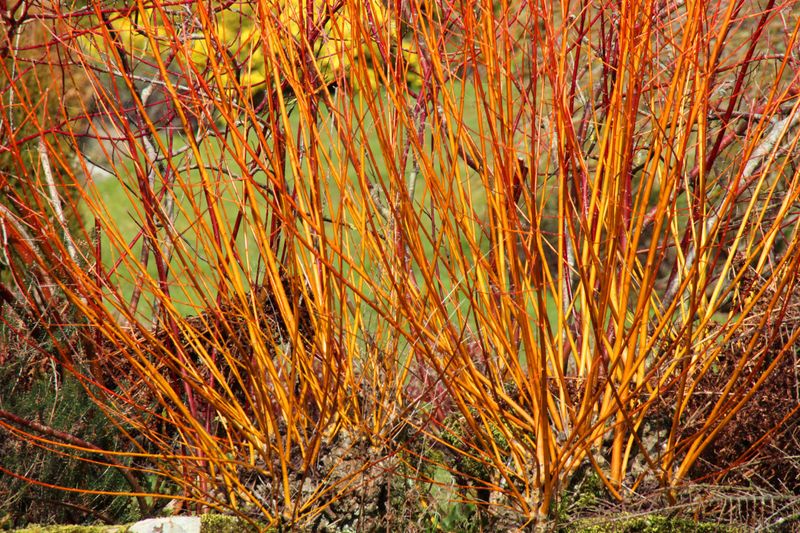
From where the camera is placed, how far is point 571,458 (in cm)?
250

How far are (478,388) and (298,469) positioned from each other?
0.79 m

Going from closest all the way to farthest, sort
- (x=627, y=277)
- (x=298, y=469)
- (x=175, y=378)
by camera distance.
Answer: (x=627, y=277), (x=298, y=469), (x=175, y=378)

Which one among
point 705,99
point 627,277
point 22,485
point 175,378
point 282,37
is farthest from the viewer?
point 175,378

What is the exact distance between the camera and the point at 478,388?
2291mm

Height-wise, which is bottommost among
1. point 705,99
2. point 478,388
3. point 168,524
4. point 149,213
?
point 168,524

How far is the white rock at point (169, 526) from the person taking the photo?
98.6 inches

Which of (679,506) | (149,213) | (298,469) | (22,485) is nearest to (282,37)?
(149,213)

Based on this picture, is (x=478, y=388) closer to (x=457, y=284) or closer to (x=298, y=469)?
(x=457, y=284)

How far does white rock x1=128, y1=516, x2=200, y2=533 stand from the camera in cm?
250

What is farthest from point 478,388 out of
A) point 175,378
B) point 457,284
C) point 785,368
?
point 175,378

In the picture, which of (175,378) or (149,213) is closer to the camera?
(149,213)

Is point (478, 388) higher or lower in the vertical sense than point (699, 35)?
lower

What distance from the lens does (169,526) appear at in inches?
98.7

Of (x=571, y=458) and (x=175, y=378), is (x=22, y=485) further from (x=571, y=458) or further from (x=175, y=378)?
(x=571, y=458)
